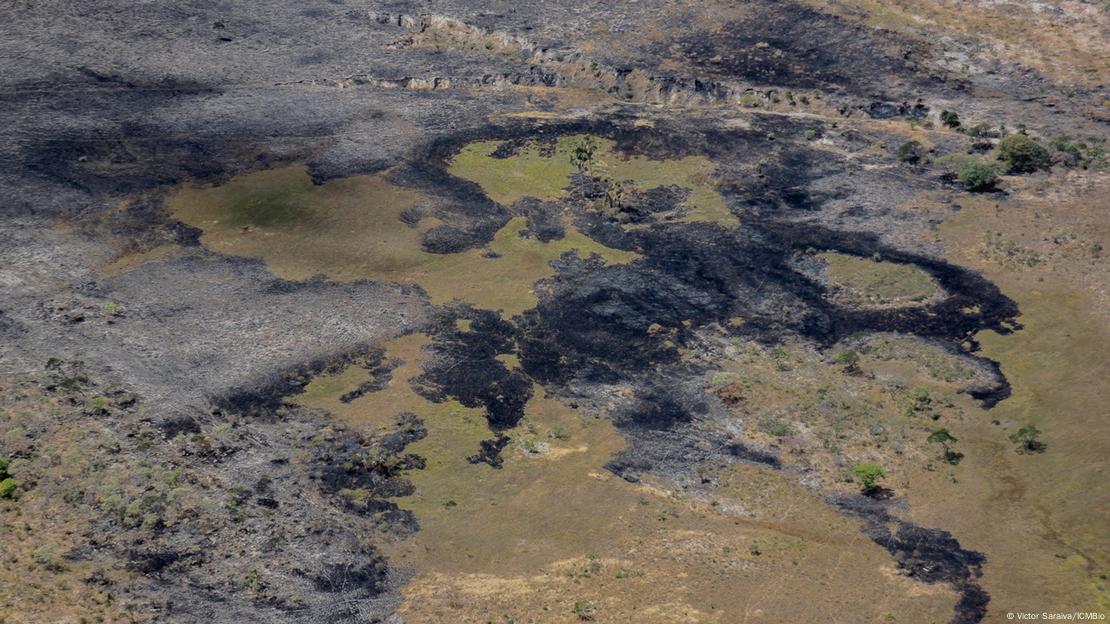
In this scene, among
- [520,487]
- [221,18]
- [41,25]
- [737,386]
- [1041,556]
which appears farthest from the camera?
[221,18]

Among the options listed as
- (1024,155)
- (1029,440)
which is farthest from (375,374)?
(1024,155)

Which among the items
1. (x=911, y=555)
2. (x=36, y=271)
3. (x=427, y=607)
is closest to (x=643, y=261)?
(x=911, y=555)

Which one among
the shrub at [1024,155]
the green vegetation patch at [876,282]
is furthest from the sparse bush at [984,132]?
the green vegetation patch at [876,282]

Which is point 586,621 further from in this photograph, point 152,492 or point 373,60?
point 373,60

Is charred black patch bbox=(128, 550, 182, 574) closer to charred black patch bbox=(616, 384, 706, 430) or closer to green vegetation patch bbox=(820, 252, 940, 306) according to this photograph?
charred black patch bbox=(616, 384, 706, 430)

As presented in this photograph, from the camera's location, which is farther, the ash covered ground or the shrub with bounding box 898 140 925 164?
the shrub with bounding box 898 140 925 164

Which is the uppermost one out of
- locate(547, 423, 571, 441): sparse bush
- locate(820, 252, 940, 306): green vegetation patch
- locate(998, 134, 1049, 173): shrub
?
locate(998, 134, 1049, 173): shrub

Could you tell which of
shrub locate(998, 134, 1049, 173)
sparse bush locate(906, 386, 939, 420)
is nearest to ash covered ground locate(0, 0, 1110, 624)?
sparse bush locate(906, 386, 939, 420)
